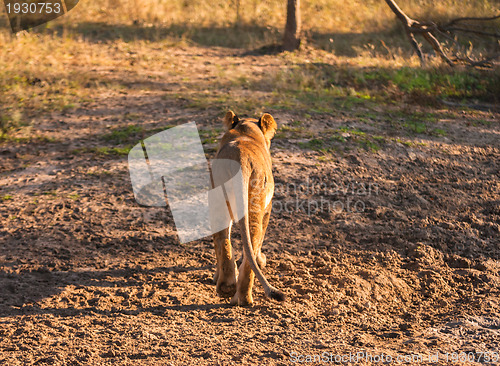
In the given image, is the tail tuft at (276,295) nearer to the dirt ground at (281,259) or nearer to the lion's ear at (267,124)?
the dirt ground at (281,259)

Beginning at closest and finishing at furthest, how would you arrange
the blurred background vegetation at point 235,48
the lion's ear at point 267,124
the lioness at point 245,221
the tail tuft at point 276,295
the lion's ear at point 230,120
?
the tail tuft at point 276,295, the lioness at point 245,221, the lion's ear at point 230,120, the lion's ear at point 267,124, the blurred background vegetation at point 235,48

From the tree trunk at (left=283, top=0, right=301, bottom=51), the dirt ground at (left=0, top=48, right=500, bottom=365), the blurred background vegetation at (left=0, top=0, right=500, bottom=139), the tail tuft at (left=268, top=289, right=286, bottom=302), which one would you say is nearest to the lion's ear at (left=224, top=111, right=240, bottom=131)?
the dirt ground at (left=0, top=48, right=500, bottom=365)

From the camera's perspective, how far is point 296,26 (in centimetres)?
1380

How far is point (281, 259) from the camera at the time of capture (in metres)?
5.62

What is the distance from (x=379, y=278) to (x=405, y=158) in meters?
3.41

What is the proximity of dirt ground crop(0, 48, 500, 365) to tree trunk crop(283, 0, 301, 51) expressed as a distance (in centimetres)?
559

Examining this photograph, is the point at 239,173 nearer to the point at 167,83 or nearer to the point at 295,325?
the point at 295,325

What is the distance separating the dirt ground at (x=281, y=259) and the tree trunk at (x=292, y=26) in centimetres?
559

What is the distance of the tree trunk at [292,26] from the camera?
13.6 metres

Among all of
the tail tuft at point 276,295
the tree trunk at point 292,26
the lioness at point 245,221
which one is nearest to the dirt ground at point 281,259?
the lioness at point 245,221

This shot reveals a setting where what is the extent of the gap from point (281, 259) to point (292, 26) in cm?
954

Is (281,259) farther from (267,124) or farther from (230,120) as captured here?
(230,120)

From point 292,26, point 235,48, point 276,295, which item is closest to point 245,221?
point 276,295

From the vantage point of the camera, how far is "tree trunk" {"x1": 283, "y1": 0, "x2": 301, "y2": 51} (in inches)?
537
